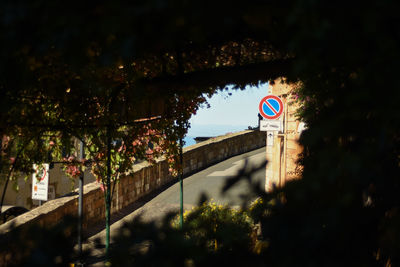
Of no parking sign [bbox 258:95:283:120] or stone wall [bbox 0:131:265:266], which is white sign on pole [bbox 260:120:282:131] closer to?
no parking sign [bbox 258:95:283:120]

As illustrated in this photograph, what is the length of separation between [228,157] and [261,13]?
18.5 metres

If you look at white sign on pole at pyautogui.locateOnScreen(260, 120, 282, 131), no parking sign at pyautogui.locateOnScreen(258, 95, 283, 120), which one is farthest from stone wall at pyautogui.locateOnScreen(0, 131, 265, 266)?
no parking sign at pyautogui.locateOnScreen(258, 95, 283, 120)

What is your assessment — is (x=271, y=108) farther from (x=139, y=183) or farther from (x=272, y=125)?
(x=139, y=183)

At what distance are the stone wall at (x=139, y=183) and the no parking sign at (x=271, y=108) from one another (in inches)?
115

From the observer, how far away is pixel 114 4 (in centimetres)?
148

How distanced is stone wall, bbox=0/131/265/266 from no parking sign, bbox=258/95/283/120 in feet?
9.59

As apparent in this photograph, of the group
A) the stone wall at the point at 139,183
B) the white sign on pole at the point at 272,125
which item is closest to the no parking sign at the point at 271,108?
the white sign on pole at the point at 272,125

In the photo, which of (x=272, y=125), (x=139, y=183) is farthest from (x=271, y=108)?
(x=139, y=183)

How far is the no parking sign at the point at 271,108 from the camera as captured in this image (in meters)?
10.1

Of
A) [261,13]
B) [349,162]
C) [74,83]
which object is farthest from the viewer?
[74,83]

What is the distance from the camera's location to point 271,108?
33.2ft

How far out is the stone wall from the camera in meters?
8.16

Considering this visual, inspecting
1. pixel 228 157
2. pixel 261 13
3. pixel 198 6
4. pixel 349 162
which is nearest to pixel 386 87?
pixel 349 162

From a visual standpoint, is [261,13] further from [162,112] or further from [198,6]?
[162,112]
